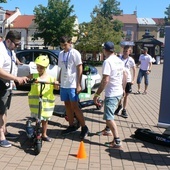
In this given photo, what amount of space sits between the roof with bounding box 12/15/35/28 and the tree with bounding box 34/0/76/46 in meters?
31.2

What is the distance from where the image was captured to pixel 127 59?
8.04 metres

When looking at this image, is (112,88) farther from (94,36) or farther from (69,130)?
(94,36)

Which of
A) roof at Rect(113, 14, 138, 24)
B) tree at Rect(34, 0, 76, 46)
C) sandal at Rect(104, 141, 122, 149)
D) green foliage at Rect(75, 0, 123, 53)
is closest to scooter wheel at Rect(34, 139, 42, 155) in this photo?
sandal at Rect(104, 141, 122, 149)

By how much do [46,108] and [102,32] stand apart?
32826mm

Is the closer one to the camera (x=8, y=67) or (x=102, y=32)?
(x=8, y=67)

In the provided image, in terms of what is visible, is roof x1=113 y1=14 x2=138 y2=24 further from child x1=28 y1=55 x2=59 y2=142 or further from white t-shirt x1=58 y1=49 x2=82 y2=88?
child x1=28 y1=55 x2=59 y2=142

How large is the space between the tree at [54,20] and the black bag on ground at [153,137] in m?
34.3

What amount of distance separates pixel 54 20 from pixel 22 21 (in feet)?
118

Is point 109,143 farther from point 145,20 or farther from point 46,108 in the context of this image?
point 145,20

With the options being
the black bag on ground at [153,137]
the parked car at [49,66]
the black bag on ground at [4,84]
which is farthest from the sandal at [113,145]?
the parked car at [49,66]

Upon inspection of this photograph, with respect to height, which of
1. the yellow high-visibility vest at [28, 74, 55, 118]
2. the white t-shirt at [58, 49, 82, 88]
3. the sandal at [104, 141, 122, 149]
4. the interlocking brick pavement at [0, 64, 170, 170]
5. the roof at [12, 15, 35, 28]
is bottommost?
A: the interlocking brick pavement at [0, 64, 170, 170]

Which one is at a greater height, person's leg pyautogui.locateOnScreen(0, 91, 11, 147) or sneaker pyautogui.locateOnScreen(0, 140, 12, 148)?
person's leg pyautogui.locateOnScreen(0, 91, 11, 147)

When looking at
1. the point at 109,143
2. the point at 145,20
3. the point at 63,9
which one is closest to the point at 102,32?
the point at 63,9

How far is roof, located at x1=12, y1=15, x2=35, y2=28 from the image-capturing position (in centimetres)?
7150
